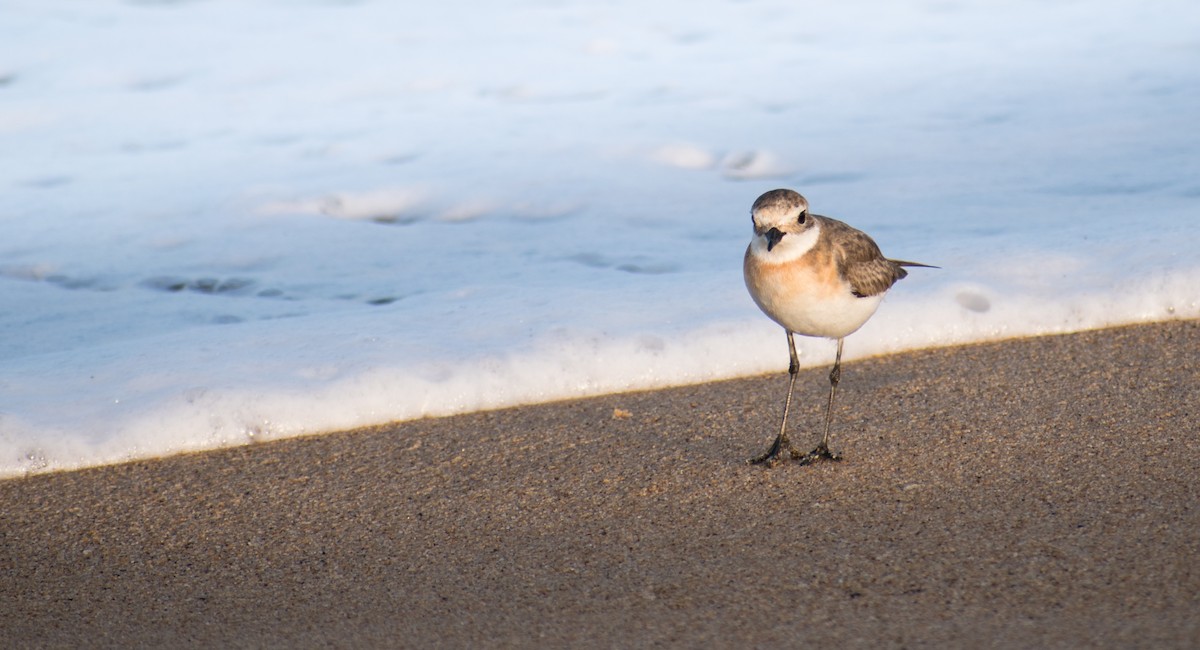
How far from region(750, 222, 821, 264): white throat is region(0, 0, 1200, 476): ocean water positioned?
3.39 ft

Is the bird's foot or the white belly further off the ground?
the white belly

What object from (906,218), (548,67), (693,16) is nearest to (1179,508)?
(906,218)

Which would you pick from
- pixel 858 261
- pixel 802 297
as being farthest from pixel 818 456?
pixel 858 261

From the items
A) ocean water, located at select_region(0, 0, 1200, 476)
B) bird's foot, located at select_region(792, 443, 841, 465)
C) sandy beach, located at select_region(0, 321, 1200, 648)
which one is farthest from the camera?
ocean water, located at select_region(0, 0, 1200, 476)

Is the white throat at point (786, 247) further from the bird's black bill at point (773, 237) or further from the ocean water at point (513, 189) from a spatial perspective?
the ocean water at point (513, 189)

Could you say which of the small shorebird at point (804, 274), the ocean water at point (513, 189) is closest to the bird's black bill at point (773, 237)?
the small shorebird at point (804, 274)

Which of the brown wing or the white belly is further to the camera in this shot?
the brown wing

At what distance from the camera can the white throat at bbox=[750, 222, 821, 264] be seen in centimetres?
375

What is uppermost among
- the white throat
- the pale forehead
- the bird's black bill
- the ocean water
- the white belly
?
the pale forehead

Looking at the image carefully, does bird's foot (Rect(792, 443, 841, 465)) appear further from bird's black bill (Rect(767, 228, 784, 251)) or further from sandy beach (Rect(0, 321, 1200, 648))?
bird's black bill (Rect(767, 228, 784, 251))

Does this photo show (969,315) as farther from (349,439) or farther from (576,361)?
(349,439)

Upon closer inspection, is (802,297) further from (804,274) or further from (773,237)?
(773,237)

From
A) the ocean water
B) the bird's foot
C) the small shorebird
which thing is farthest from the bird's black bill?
the ocean water

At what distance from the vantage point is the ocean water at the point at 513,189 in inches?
187
